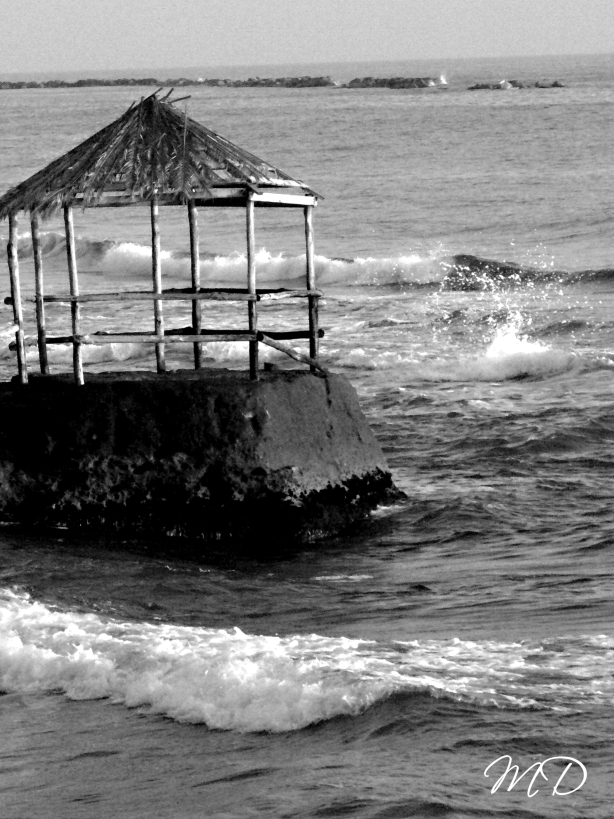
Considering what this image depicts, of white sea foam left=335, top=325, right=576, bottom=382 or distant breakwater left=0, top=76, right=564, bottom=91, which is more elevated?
distant breakwater left=0, top=76, right=564, bottom=91

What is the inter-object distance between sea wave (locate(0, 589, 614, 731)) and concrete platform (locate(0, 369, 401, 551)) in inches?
65.9

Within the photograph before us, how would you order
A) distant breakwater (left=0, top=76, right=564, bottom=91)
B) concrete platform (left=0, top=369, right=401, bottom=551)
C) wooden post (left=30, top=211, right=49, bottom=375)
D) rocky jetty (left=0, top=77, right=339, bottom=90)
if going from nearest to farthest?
concrete platform (left=0, top=369, right=401, bottom=551) → wooden post (left=30, top=211, right=49, bottom=375) → distant breakwater (left=0, top=76, right=564, bottom=91) → rocky jetty (left=0, top=77, right=339, bottom=90)

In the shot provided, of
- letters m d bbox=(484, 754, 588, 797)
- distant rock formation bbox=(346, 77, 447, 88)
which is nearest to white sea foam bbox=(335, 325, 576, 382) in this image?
letters m d bbox=(484, 754, 588, 797)

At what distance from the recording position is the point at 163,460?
354 inches

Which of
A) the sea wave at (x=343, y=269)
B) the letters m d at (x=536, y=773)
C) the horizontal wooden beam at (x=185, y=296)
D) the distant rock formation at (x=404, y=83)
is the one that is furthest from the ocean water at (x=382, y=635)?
the distant rock formation at (x=404, y=83)

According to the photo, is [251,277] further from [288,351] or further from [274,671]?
[274,671]

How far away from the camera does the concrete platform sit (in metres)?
8.98

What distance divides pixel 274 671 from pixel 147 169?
13.1 feet

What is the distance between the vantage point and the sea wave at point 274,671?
20.4ft

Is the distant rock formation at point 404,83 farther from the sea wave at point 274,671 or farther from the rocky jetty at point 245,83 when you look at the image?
the sea wave at point 274,671

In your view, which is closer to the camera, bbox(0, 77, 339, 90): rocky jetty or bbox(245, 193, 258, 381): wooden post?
bbox(245, 193, 258, 381): wooden post

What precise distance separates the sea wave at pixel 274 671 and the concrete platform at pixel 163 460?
167 cm

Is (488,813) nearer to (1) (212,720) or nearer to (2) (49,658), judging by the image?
(1) (212,720)

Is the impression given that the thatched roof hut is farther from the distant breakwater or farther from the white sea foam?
the distant breakwater
